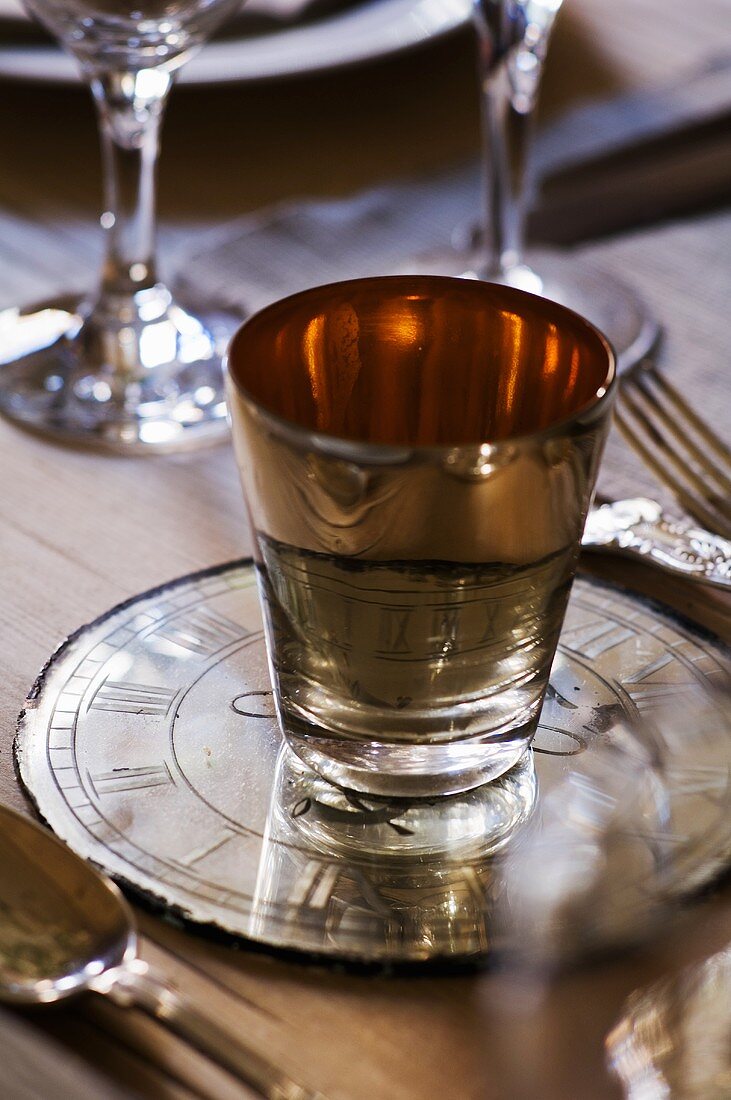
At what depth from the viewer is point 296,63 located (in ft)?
1.93

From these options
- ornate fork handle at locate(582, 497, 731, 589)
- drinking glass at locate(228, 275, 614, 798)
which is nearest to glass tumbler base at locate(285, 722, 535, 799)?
drinking glass at locate(228, 275, 614, 798)

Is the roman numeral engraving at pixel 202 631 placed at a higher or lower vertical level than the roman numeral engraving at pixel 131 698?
lower

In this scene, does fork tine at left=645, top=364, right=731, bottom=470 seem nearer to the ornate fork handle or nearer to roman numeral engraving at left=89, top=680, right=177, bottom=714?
the ornate fork handle

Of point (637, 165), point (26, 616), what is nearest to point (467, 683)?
point (26, 616)

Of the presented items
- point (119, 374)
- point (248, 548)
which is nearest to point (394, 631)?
point (248, 548)

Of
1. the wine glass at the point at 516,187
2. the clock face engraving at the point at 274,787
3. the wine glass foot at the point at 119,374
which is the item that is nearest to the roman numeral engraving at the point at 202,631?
the clock face engraving at the point at 274,787

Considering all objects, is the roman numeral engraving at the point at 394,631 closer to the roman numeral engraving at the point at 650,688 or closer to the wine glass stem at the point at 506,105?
the roman numeral engraving at the point at 650,688

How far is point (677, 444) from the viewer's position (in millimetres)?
412

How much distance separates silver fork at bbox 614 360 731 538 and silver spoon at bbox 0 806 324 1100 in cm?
21

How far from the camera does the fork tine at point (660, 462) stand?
0.38m

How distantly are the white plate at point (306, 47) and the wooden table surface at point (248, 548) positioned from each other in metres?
0.04

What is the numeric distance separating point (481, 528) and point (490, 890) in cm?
6

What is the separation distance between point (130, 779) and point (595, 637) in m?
0.11

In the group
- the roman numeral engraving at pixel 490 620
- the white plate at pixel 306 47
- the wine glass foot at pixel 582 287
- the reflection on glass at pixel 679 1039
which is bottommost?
the wine glass foot at pixel 582 287
